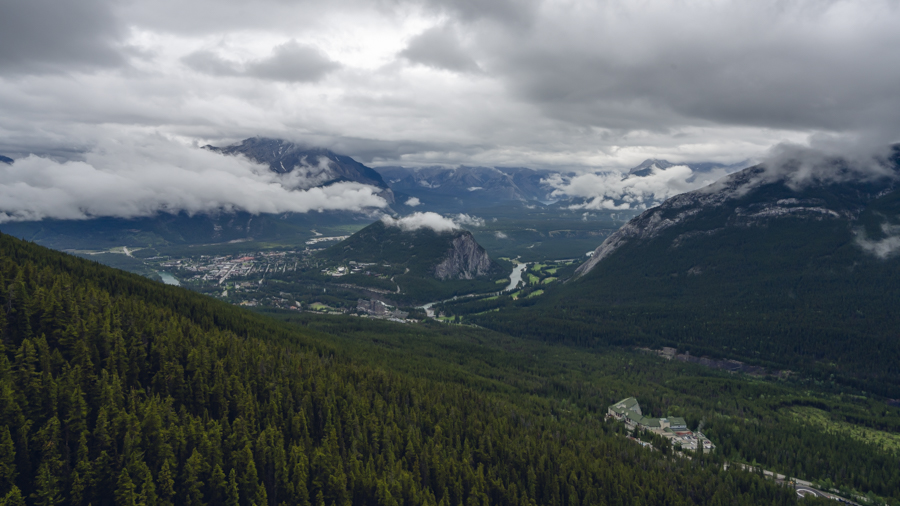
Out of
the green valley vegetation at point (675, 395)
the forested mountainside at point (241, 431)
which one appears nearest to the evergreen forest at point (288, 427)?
the forested mountainside at point (241, 431)

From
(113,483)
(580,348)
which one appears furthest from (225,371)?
(580,348)

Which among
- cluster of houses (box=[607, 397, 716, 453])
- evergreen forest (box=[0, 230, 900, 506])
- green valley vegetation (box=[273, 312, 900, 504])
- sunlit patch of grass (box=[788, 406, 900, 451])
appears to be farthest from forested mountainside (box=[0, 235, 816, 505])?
sunlit patch of grass (box=[788, 406, 900, 451])

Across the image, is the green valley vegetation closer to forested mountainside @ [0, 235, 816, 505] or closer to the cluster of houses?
the cluster of houses

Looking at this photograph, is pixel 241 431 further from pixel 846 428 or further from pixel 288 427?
pixel 846 428

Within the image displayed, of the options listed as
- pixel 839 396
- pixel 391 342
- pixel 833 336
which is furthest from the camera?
pixel 833 336

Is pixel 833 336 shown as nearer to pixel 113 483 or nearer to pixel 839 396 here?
pixel 839 396

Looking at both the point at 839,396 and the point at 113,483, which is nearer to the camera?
the point at 113,483

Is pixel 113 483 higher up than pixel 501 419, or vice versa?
pixel 113 483
